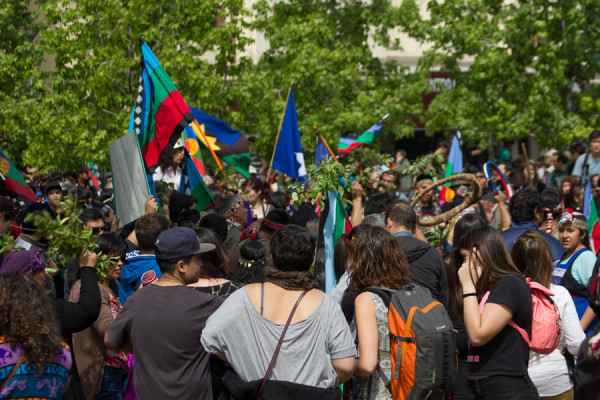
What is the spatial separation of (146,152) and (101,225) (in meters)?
1.72

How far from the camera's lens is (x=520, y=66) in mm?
20906

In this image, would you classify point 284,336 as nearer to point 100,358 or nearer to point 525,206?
point 100,358

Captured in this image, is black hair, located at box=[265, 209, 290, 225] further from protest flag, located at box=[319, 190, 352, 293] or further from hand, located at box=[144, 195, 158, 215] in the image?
hand, located at box=[144, 195, 158, 215]

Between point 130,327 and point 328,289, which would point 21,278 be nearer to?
point 130,327

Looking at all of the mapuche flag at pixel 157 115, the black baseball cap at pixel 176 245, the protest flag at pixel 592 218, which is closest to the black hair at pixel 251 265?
the black baseball cap at pixel 176 245

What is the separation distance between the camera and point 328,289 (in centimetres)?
637

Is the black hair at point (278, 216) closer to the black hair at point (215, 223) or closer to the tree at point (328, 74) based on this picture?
the black hair at point (215, 223)

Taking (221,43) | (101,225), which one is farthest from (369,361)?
(221,43)

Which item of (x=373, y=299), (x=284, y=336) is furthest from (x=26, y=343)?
(x=373, y=299)

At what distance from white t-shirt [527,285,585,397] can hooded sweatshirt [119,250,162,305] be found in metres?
2.75

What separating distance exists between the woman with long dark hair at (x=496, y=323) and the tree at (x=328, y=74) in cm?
1370

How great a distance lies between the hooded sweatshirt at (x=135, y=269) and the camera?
564 cm

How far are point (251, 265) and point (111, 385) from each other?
1390 mm

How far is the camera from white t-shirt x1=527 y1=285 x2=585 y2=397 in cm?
510
